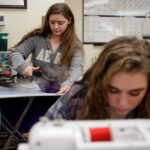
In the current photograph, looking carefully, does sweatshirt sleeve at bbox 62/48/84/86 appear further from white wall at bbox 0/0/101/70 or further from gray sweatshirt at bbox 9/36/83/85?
white wall at bbox 0/0/101/70

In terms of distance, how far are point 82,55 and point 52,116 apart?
1.61 m

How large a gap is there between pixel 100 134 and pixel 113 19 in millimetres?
3304

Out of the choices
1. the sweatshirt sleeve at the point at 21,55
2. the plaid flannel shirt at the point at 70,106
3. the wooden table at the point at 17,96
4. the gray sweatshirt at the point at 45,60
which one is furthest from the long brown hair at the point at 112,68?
the sweatshirt sleeve at the point at 21,55

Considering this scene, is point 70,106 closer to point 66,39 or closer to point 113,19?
point 66,39

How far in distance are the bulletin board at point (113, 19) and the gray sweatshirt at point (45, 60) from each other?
1.11m

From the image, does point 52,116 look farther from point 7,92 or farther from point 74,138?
point 7,92

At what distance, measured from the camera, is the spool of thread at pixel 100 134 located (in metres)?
0.64

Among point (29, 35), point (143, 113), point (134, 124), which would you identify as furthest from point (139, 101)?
point (29, 35)

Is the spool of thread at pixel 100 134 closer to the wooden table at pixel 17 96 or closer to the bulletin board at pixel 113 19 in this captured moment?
the wooden table at pixel 17 96

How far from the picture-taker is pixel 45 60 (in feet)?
8.83

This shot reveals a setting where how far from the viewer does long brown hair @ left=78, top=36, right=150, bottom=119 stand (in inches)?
35.6

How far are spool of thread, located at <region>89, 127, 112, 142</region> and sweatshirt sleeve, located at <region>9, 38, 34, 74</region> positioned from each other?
199cm

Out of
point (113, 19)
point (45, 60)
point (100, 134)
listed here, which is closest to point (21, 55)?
point (45, 60)

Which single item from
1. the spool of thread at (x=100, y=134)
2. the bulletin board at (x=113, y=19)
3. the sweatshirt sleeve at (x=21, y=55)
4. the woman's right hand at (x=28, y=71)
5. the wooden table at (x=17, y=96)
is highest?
the bulletin board at (x=113, y=19)
